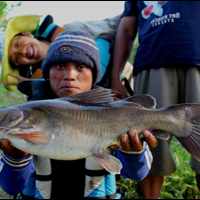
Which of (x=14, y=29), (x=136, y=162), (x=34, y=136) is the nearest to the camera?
(x=34, y=136)

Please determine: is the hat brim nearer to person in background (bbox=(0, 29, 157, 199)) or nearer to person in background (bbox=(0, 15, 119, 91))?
person in background (bbox=(0, 15, 119, 91))

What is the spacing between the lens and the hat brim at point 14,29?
3189 millimetres

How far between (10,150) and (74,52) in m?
1.24

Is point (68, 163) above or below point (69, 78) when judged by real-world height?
below

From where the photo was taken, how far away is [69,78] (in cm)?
230

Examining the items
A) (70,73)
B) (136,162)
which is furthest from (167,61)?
(136,162)

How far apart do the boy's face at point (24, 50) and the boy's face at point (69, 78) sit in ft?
3.25

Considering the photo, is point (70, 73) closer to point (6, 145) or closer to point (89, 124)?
point (89, 124)

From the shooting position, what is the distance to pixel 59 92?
237 cm

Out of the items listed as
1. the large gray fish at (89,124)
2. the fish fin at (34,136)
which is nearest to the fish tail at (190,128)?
the large gray fish at (89,124)

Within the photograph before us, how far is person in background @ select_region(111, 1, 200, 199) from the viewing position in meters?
2.48

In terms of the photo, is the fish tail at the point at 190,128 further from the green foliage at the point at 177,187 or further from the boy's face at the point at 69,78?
the green foliage at the point at 177,187

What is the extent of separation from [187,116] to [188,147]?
22 centimetres

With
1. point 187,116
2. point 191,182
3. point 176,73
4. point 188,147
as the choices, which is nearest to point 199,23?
point 176,73
